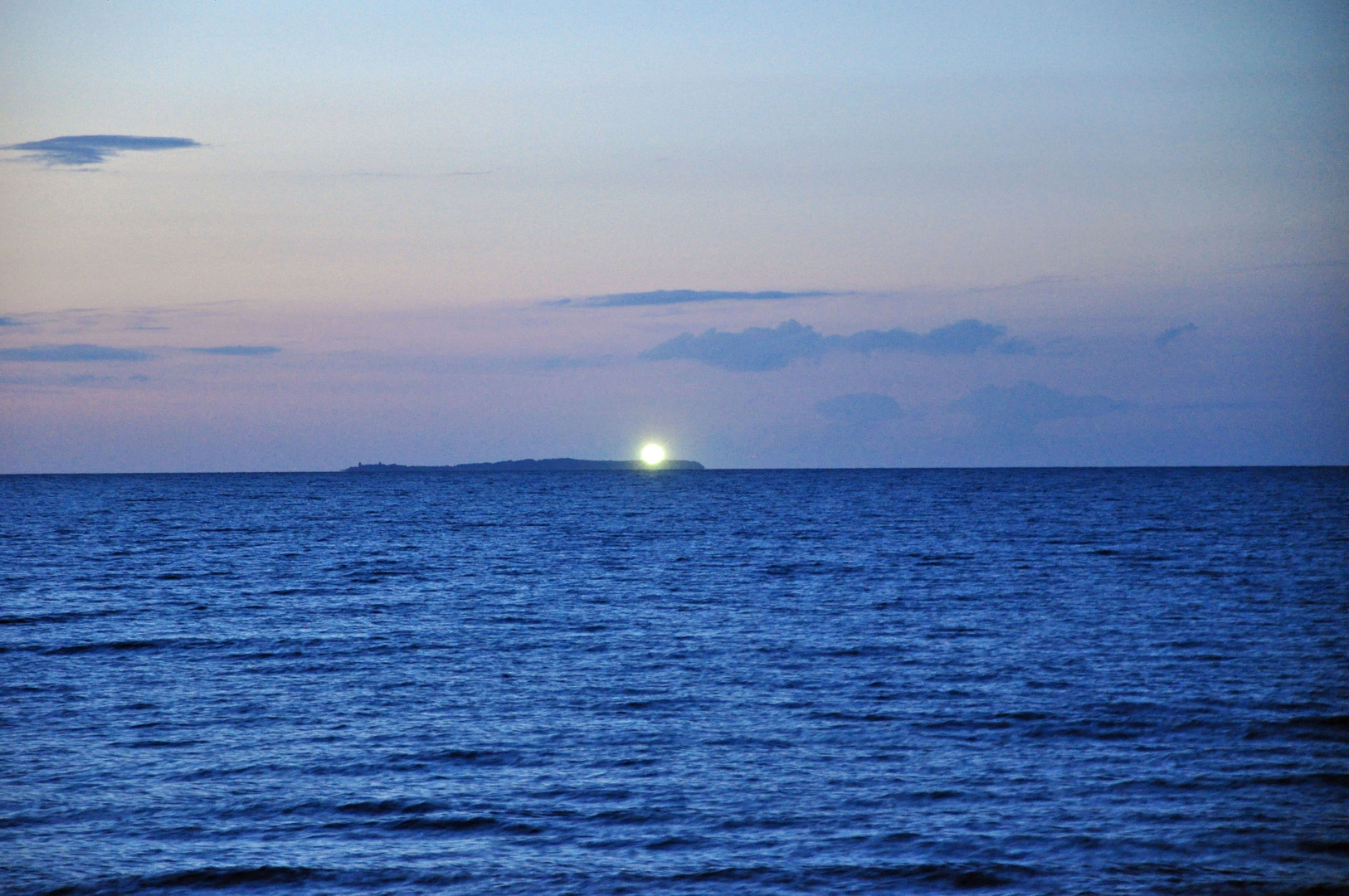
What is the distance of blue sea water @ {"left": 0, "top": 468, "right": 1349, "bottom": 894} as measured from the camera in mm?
14539

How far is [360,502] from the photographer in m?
146

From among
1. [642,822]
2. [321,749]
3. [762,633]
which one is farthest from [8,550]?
[642,822]

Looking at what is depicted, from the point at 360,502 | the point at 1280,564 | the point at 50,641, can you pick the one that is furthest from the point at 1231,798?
the point at 360,502

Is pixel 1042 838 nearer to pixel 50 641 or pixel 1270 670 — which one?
pixel 1270 670

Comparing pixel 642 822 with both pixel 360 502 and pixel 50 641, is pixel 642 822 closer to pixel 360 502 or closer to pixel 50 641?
pixel 50 641

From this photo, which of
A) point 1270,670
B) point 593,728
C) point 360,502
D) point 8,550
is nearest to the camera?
point 593,728

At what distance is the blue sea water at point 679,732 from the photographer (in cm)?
1454

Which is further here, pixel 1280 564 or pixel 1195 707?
pixel 1280 564

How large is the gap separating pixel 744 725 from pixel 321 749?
7405 mm

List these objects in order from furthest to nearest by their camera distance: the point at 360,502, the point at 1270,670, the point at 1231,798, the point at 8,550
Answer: the point at 360,502 < the point at 8,550 < the point at 1270,670 < the point at 1231,798

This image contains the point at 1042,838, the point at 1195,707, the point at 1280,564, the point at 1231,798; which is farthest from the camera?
the point at 1280,564

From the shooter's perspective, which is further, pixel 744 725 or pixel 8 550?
pixel 8 550

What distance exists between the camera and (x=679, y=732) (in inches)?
827

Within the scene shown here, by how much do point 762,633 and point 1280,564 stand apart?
3130 centimetres
